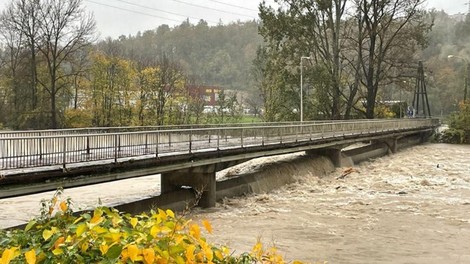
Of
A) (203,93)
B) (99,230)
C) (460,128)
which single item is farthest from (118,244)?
(460,128)

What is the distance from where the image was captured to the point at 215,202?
21.1 metres

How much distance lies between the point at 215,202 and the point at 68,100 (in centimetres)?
3613

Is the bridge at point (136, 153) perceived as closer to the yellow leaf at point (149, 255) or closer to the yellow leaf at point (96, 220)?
the yellow leaf at point (96, 220)

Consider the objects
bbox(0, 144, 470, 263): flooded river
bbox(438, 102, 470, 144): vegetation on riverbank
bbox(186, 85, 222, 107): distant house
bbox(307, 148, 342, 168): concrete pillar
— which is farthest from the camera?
bbox(186, 85, 222, 107): distant house

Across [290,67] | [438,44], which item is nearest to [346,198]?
[290,67]

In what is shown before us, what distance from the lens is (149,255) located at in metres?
2.21

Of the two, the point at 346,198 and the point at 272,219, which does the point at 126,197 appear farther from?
the point at 346,198

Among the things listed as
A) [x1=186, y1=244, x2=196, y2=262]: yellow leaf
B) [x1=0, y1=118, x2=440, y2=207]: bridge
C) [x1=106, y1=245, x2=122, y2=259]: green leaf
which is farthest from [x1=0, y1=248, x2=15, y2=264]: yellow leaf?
[x1=0, y1=118, x2=440, y2=207]: bridge

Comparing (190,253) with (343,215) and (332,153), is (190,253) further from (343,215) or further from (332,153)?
(332,153)

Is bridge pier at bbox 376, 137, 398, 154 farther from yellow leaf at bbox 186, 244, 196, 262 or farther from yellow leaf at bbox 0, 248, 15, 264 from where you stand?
yellow leaf at bbox 0, 248, 15, 264

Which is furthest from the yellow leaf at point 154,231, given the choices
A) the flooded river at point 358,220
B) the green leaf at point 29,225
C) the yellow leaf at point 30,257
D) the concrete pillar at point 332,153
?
the concrete pillar at point 332,153

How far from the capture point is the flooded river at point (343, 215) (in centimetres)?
1389

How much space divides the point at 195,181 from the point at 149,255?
18.5 meters

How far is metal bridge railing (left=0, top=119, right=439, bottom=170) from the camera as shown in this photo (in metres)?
13.5
